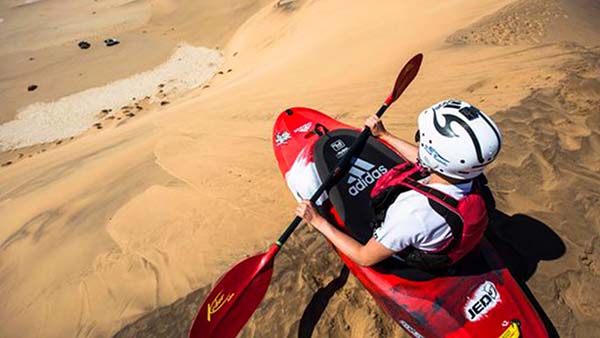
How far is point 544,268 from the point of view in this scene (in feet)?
10.0

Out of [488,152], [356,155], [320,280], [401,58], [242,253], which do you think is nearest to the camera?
[488,152]

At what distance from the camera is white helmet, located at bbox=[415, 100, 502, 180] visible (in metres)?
1.87

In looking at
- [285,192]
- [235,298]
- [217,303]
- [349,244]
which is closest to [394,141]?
[349,244]

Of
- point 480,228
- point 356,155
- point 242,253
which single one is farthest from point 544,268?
point 242,253

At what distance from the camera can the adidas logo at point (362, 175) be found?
328 cm

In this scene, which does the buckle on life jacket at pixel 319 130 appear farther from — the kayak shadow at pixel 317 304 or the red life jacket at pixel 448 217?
the red life jacket at pixel 448 217

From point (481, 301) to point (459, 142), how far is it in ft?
3.77

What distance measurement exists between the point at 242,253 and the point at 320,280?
0.89 metres

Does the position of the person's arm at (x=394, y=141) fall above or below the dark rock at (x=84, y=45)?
above

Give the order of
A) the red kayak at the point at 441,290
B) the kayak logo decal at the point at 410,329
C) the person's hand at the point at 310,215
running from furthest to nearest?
the person's hand at the point at 310,215
the kayak logo decal at the point at 410,329
the red kayak at the point at 441,290

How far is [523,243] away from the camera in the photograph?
10.7ft

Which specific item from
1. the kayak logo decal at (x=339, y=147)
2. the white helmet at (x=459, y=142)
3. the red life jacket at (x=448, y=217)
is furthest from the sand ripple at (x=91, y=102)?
the white helmet at (x=459, y=142)

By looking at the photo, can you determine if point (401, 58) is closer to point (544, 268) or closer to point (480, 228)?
point (544, 268)

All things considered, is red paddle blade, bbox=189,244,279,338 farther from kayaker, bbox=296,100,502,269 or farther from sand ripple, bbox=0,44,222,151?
sand ripple, bbox=0,44,222,151
